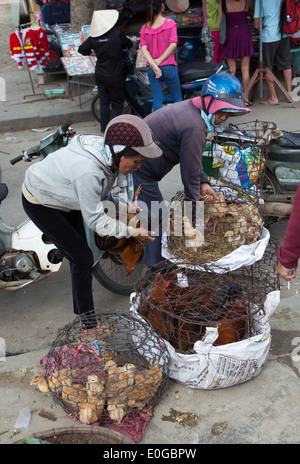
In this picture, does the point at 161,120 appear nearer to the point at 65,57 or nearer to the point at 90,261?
the point at 90,261

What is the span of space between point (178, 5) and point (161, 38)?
2.81m

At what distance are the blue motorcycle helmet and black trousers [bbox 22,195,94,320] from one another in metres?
1.12

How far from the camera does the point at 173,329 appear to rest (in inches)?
124

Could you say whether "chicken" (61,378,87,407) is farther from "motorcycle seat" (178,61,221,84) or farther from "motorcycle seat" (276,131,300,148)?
"motorcycle seat" (178,61,221,84)

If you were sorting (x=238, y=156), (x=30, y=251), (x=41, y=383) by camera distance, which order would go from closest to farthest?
(x=41, y=383) < (x=30, y=251) < (x=238, y=156)

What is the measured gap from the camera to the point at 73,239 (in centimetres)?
326

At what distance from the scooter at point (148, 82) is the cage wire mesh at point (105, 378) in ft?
15.4

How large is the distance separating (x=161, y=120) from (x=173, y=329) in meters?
1.41

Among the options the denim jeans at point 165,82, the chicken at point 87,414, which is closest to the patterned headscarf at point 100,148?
the chicken at point 87,414

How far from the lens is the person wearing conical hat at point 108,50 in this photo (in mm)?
6518

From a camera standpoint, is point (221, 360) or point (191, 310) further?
point (191, 310)

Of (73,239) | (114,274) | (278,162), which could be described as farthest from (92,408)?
(278,162)

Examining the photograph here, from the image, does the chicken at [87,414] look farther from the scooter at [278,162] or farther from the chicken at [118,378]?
the scooter at [278,162]

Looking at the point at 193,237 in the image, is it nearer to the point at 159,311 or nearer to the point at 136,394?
the point at 159,311
